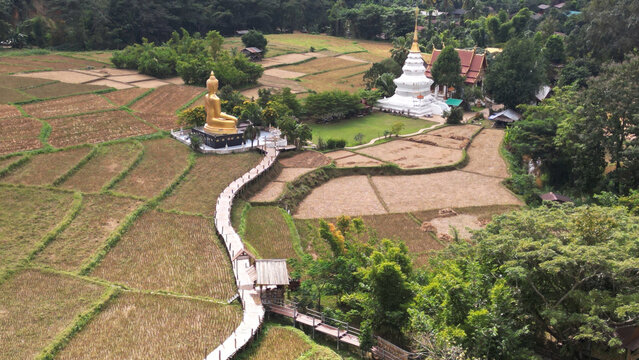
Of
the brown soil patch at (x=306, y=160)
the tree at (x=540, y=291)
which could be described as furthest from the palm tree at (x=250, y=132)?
the tree at (x=540, y=291)

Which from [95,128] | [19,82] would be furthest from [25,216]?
[19,82]

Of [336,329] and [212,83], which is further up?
[212,83]

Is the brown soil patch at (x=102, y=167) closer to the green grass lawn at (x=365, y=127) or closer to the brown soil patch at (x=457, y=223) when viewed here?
the green grass lawn at (x=365, y=127)

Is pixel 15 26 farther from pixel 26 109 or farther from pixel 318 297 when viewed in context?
pixel 318 297

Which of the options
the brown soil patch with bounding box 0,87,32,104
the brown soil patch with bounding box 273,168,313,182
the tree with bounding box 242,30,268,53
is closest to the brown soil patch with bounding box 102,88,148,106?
the brown soil patch with bounding box 0,87,32,104

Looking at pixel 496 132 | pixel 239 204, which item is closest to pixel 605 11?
pixel 496 132

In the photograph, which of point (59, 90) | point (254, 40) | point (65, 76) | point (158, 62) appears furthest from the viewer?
point (254, 40)

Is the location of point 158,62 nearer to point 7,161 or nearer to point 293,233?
point 7,161
